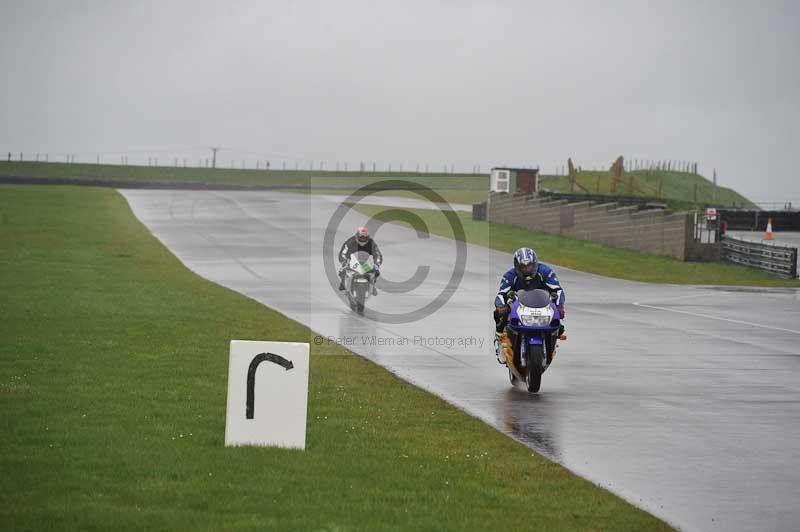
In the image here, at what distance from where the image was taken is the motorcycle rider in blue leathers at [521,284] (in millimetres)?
15961

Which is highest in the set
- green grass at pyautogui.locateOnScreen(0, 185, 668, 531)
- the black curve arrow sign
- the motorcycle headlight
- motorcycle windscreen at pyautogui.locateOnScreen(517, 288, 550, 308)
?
motorcycle windscreen at pyautogui.locateOnScreen(517, 288, 550, 308)

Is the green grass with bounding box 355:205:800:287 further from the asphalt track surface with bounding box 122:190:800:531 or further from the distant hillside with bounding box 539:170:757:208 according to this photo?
the distant hillside with bounding box 539:170:757:208

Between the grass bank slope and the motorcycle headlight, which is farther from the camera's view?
the grass bank slope

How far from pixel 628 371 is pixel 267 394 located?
891 cm

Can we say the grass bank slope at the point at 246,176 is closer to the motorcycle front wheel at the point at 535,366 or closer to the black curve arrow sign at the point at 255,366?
the motorcycle front wheel at the point at 535,366

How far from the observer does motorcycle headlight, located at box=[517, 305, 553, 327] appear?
50.2 ft

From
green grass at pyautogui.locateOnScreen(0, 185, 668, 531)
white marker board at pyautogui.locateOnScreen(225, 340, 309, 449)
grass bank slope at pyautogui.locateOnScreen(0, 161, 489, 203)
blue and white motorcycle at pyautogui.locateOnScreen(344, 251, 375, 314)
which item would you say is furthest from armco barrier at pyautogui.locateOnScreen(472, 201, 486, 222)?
white marker board at pyautogui.locateOnScreen(225, 340, 309, 449)

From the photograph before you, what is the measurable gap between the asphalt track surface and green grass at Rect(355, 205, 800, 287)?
2.27 metres

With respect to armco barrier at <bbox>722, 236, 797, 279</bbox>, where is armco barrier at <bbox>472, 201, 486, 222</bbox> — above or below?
above

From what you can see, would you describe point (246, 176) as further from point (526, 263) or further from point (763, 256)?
point (526, 263)

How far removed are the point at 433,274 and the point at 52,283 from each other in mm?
13341

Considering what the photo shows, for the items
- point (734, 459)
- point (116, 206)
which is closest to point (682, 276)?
point (734, 459)

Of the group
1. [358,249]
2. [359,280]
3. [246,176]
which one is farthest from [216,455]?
[246,176]

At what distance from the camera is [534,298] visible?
15.5 m
